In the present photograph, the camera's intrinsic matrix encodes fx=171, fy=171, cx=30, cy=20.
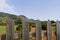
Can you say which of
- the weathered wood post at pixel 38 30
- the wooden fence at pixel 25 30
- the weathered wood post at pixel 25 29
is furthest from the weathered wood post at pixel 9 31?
the weathered wood post at pixel 38 30

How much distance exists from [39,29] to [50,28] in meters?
0.47

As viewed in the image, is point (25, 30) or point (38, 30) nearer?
point (25, 30)

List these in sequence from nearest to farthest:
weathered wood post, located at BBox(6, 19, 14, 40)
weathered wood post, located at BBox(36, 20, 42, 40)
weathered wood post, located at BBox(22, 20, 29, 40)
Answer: weathered wood post, located at BBox(6, 19, 14, 40) < weathered wood post, located at BBox(22, 20, 29, 40) < weathered wood post, located at BBox(36, 20, 42, 40)

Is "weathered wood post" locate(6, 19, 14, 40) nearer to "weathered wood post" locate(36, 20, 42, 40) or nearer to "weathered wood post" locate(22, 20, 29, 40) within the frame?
"weathered wood post" locate(22, 20, 29, 40)

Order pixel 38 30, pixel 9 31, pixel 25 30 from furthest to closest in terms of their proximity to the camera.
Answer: pixel 38 30 < pixel 25 30 < pixel 9 31

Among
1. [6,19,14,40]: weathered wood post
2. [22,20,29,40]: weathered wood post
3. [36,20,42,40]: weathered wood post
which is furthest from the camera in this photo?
[36,20,42,40]: weathered wood post

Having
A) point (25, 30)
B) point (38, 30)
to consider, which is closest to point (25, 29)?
point (25, 30)

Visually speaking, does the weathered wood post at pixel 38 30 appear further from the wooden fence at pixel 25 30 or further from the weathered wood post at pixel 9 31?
the weathered wood post at pixel 9 31

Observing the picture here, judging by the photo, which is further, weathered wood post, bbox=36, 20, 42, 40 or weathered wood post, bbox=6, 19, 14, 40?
weathered wood post, bbox=36, 20, 42, 40

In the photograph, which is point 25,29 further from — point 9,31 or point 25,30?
point 9,31

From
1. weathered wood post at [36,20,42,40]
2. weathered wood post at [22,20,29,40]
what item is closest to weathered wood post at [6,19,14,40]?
weathered wood post at [22,20,29,40]

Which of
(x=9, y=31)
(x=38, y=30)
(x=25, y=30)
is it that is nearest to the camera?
(x=9, y=31)

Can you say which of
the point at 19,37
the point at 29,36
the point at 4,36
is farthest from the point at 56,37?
the point at 4,36

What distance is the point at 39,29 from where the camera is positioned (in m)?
3.59
